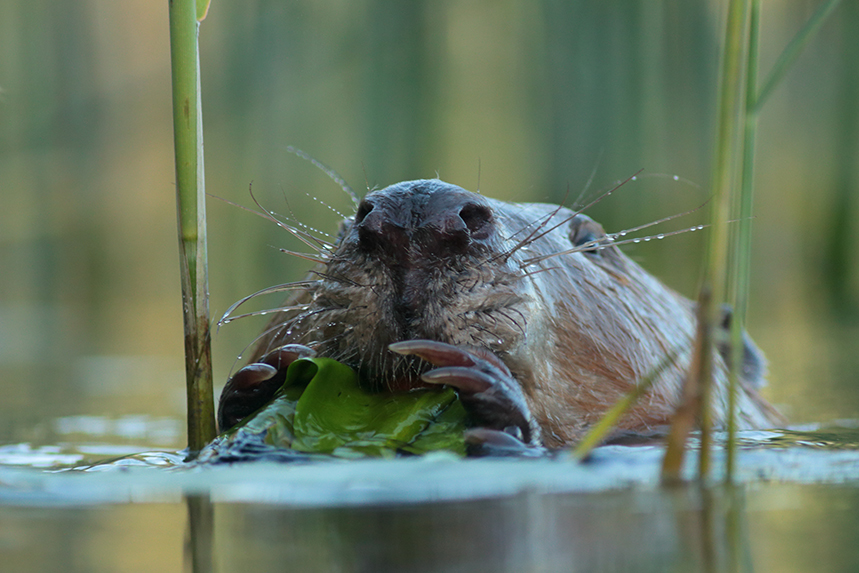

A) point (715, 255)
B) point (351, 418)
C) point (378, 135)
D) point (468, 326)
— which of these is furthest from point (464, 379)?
point (378, 135)

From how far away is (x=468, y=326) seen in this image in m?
1.88

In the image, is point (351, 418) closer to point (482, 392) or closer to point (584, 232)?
point (482, 392)

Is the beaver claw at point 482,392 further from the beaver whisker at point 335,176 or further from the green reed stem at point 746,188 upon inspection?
the beaver whisker at point 335,176

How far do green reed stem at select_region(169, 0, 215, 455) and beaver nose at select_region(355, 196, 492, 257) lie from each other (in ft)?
1.41

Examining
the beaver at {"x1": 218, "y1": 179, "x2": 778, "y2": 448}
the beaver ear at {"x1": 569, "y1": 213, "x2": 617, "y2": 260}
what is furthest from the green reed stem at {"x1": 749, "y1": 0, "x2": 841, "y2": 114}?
the beaver ear at {"x1": 569, "y1": 213, "x2": 617, "y2": 260}

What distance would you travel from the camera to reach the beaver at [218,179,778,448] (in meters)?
1.78

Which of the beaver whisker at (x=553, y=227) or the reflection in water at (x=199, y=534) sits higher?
the beaver whisker at (x=553, y=227)

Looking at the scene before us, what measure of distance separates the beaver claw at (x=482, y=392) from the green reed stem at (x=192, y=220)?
62 cm

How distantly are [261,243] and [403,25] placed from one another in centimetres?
290

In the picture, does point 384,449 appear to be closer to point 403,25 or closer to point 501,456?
point 501,456

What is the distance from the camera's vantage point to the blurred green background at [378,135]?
7.52m

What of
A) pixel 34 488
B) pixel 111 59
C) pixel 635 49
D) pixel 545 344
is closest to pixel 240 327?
pixel 635 49

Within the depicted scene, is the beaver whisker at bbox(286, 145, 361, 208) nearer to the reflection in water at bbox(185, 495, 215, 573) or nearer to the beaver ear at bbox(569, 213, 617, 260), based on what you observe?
the beaver ear at bbox(569, 213, 617, 260)

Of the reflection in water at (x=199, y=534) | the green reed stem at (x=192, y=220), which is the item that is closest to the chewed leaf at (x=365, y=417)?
the green reed stem at (x=192, y=220)
